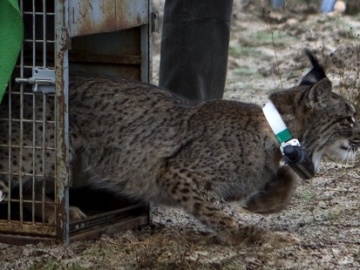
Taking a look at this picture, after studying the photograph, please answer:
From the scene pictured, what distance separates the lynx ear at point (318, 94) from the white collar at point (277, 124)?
0.58ft

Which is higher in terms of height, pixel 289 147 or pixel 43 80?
pixel 43 80

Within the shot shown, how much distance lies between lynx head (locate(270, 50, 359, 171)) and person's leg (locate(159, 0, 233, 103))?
4.59ft

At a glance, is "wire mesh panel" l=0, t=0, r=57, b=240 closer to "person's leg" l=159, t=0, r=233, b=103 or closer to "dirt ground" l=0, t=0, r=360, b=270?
"dirt ground" l=0, t=0, r=360, b=270

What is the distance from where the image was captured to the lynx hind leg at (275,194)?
548cm

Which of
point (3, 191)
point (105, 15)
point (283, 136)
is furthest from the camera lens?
point (283, 136)

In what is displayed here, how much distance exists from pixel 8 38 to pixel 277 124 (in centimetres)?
134

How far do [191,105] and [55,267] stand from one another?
128 centimetres

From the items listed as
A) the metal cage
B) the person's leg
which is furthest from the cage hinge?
the person's leg

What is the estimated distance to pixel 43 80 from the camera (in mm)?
4883

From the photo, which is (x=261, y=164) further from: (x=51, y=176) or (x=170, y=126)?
(x=51, y=176)

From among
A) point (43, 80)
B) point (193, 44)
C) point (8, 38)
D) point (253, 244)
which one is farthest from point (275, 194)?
point (193, 44)

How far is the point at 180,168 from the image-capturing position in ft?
17.2

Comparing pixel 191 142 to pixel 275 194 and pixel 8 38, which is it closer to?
pixel 275 194

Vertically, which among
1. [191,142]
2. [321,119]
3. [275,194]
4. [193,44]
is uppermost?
[193,44]
